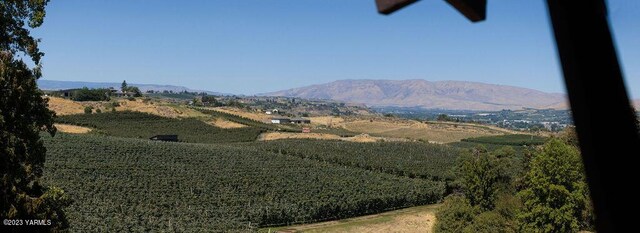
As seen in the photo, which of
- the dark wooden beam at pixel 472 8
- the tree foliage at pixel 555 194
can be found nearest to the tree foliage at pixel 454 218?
the tree foliage at pixel 555 194

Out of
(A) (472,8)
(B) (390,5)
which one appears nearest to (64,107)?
(B) (390,5)

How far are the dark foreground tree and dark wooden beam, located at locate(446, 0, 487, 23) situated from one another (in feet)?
40.1

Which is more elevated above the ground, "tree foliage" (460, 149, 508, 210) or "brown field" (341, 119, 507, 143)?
"tree foliage" (460, 149, 508, 210)

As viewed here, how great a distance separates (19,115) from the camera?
12.5m

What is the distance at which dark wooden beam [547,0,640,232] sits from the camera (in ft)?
5.59

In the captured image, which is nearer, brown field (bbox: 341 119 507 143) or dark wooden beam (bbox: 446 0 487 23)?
dark wooden beam (bbox: 446 0 487 23)

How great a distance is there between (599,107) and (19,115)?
13.3 meters

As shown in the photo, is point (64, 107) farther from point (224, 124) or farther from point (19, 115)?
point (19, 115)

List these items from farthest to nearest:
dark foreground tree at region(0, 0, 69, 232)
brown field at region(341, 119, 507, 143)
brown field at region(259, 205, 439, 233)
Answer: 1. brown field at region(341, 119, 507, 143)
2. brown field at region(259, 205, 439, 233)
3. dark foreground tree at region(0, 0, 69, 232)

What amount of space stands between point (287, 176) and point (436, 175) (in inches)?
832

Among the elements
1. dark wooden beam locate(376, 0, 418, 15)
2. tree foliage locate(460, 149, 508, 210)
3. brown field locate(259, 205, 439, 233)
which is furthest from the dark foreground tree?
tree foliage locate(460, 149, 508, 210)

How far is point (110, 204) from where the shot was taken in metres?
38.8

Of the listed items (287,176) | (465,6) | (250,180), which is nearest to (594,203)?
(465,6)

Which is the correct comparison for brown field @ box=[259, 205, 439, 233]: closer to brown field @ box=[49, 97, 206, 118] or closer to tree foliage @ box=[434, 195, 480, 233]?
tree foliage @ box=[434, 195, 480, 233]
